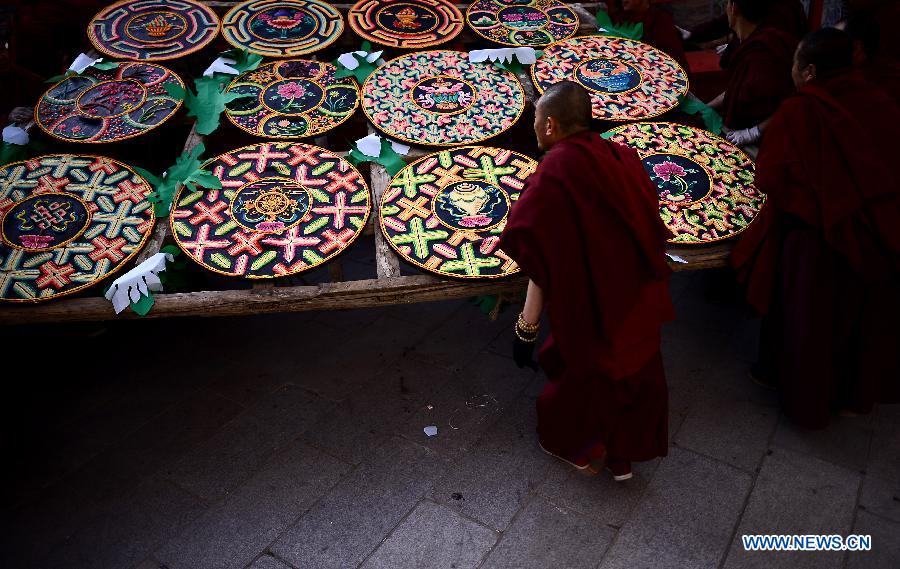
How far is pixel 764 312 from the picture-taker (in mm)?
3104

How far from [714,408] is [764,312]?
561 mm

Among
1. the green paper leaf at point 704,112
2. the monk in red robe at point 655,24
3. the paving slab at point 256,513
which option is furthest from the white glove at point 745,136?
the paving slab at point 256,513

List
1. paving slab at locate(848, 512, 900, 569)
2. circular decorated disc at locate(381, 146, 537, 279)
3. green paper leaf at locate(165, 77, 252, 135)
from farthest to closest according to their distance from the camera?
green paper leaf at locate(165, 77, 252, 135) < circular decorated disc at locate(381, 146, 537, 279) < paving slab at locate(848, 512, 900, 569)

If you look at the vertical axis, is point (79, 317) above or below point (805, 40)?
below

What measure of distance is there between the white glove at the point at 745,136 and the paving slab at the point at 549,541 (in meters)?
2.26

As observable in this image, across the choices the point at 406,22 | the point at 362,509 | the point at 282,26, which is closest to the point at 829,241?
the point at 362,509

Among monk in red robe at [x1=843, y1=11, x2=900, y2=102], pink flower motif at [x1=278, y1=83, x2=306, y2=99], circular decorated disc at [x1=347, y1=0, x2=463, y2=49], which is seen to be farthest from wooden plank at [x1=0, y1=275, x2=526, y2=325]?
circular decorated disc at [x1=347, y1=0, x2=463, y2=49]

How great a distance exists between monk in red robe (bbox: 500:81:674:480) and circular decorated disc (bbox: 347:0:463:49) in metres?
2.28

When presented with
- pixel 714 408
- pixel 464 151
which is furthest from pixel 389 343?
pixel 714 408

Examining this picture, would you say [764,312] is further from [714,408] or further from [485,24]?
[485,24]

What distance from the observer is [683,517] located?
271cm

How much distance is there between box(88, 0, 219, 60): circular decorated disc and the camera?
4.16 meters

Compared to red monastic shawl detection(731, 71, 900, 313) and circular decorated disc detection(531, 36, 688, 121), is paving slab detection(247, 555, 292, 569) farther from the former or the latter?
circular decorated disc detection(531, 36, 688, 121)

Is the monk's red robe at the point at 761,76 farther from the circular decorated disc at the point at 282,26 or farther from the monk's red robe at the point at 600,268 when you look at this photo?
the circular decorated disc at the point at 282,26
